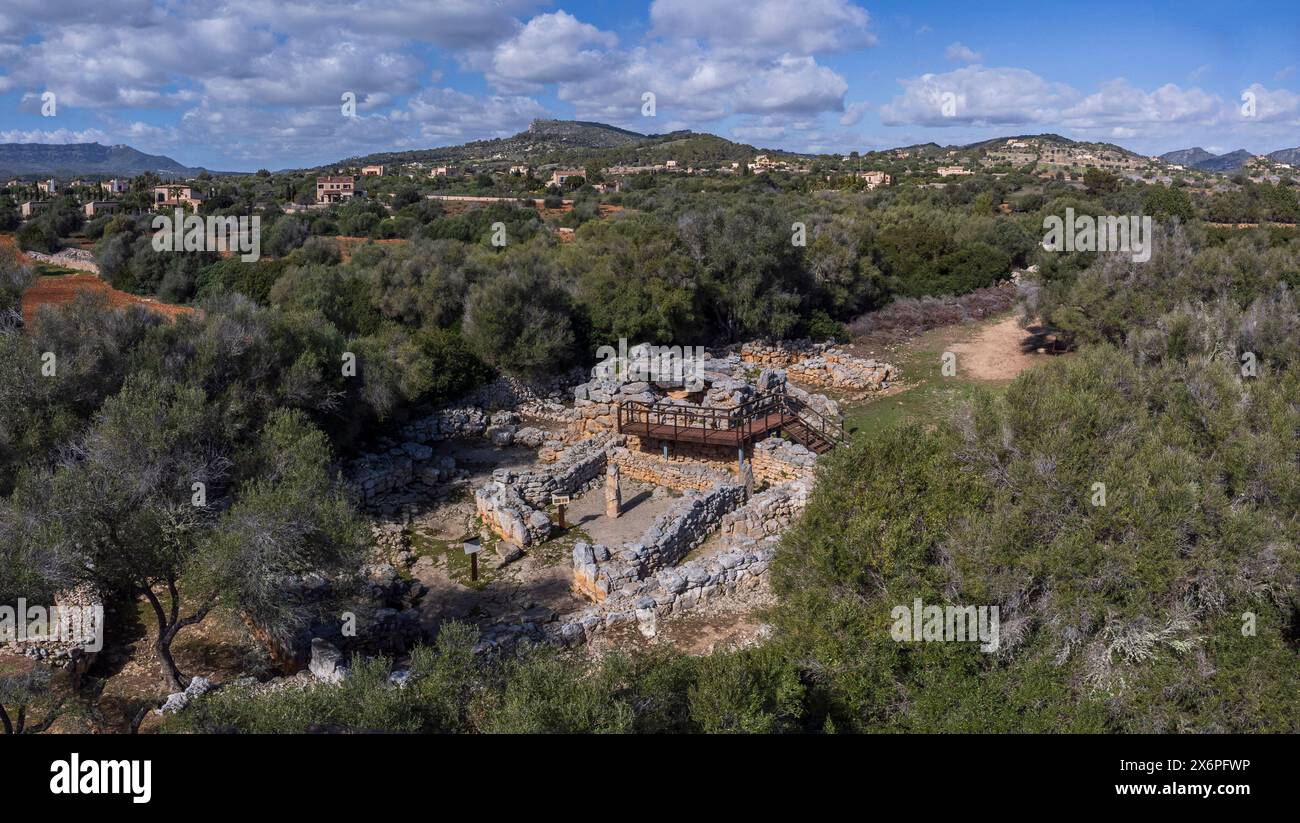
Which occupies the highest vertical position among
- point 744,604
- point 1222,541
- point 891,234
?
point 891,234

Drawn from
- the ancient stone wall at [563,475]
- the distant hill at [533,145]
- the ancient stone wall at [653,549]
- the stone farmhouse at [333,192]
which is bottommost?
the ancient stone wall at [653,549]

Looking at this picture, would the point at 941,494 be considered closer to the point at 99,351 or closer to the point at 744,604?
the point at 744,604

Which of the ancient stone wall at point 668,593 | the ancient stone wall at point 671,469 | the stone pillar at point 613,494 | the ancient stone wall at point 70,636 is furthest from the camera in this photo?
the ancient stone wall at point 671,469

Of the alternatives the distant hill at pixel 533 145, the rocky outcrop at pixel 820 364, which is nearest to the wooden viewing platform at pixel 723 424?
the rocky outcrop at pixel 820 364

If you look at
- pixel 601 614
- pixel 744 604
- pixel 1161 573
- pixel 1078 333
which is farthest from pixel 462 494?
pixel 1078 333

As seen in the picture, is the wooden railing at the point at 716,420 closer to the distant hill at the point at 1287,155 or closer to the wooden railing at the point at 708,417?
the wooden railing at the point at 708,417

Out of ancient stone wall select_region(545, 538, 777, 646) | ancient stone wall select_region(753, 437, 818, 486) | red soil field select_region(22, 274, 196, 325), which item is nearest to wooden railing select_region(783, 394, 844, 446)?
ancient stone wall select_region(753, 437, 818, 486)

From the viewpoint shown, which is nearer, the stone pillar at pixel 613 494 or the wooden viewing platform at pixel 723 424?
the stone pillar at pixel 613 494
